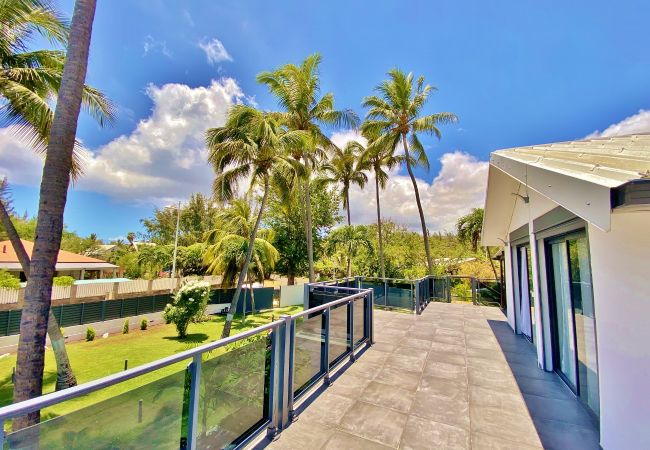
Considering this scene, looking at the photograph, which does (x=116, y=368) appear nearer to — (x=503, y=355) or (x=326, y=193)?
(x=503, y=355)

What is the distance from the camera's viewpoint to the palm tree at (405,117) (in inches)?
575

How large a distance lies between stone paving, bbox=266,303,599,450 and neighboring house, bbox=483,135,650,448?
0.39 metres

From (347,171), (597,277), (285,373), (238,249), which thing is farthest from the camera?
(347,171)

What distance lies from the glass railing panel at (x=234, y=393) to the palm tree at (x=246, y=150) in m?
8.79

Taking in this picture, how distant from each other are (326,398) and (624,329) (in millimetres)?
3198

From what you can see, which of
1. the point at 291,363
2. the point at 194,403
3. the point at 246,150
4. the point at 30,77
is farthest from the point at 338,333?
the point at 30,77

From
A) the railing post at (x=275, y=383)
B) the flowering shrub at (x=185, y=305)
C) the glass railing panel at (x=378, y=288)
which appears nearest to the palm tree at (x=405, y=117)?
the glass railing panel at (x=378, y=288)

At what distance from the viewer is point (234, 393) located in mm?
2605

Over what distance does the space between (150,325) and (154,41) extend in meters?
14.7

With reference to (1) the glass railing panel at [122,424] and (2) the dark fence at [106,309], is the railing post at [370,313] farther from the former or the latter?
(2) the dark fence at [106,309]

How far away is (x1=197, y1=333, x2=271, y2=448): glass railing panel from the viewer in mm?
2283

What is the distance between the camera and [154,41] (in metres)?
9.67

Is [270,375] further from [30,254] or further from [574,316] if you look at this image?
[30,254]

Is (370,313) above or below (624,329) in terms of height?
below
